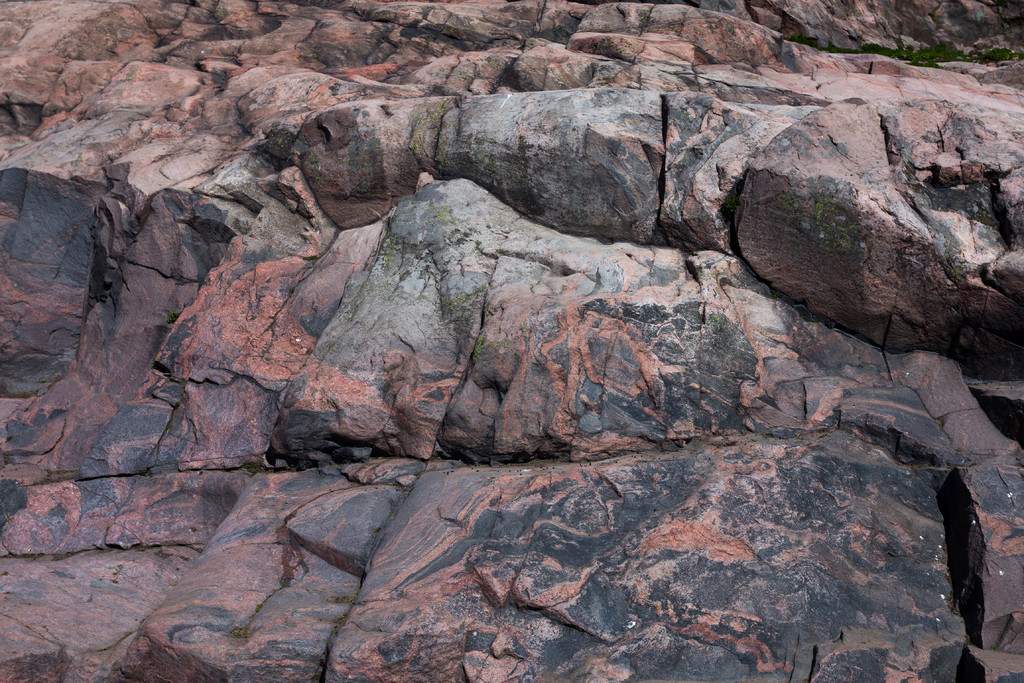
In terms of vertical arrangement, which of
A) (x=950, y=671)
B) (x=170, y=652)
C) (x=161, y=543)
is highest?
(x=950, y=671)

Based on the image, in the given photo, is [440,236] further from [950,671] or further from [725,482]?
[950,671]

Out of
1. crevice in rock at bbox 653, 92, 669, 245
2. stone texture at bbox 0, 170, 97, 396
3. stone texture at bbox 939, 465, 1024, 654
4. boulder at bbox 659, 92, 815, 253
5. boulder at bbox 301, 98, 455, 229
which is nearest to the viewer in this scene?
stone texture at bbox 939, 465, 1024, 654

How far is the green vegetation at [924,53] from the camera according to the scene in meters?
12.9

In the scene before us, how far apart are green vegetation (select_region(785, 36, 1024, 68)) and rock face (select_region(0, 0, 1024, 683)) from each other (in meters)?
1.57

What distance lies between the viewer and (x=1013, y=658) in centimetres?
533

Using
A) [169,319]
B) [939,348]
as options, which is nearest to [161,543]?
[169,319]

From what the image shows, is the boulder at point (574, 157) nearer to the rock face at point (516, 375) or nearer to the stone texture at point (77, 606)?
the rock face at point (516, 375)

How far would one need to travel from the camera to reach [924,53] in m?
13.4

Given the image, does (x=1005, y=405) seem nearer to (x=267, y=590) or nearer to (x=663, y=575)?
(x=663, y=575)

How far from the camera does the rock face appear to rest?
5.78m

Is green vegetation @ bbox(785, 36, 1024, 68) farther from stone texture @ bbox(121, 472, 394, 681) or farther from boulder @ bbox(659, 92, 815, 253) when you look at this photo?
stone texture @ bbox(121, 472, 394, 681)

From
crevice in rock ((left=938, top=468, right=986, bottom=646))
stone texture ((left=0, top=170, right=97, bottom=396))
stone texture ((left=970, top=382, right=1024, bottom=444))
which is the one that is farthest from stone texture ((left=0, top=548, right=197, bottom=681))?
stone texture ((left=970, top=382, right=1024, bottom=444))

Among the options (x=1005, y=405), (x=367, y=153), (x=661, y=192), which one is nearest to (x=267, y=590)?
(x=367, y=153)

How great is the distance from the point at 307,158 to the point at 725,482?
712cm
